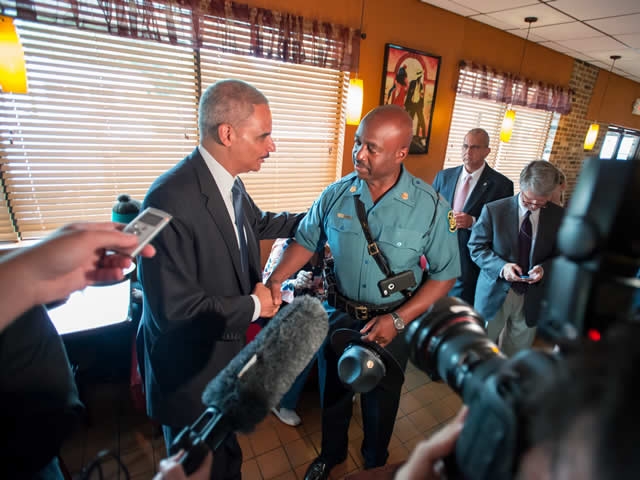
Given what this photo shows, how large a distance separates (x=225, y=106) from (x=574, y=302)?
131 cm

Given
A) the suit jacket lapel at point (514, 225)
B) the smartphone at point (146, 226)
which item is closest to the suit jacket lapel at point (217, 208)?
the smartphone at point (146, 226)

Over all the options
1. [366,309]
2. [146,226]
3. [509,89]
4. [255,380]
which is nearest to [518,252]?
[366,309]

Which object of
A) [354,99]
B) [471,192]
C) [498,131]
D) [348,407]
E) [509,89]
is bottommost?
[348,407]

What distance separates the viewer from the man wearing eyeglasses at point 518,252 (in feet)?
6.78

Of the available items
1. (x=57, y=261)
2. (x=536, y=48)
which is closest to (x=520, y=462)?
(x=57, y=261)

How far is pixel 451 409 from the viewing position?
2.39m

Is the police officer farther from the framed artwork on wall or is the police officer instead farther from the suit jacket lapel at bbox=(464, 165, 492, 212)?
the framed artwork on wall

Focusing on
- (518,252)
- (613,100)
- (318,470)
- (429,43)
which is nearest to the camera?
(318,470)

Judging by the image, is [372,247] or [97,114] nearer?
[372,247]

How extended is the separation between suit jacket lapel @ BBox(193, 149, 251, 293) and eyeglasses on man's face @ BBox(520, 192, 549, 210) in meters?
1.89

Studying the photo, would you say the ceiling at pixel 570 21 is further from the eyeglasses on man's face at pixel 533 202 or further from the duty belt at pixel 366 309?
the duty belt at pixel 366 309

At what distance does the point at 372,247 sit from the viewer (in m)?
1.57

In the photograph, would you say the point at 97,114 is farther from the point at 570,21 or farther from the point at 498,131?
the point at 498,131

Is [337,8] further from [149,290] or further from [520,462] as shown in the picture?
[520,462]
